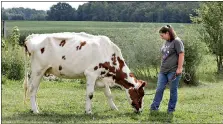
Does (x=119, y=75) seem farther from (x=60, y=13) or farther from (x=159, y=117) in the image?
(x=60, y=13)

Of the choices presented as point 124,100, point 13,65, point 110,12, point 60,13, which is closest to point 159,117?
point 124,100

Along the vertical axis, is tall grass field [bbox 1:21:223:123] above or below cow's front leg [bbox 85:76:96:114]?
below

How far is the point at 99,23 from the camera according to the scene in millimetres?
32438

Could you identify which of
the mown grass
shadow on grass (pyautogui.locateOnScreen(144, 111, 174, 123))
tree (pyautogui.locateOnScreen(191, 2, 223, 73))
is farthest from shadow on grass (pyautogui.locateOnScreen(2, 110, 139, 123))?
tree (pyautogui.locateOnScreen(191, 2, 223, 73))

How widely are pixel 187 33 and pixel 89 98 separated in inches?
556

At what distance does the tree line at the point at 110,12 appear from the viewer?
23188 mm

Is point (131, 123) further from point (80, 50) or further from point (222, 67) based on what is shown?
point (222, 67)

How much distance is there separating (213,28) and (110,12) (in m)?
7.38

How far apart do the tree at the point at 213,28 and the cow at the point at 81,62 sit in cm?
2052

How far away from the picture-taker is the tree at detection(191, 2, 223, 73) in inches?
1222

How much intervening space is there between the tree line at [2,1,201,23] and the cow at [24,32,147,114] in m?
9.62

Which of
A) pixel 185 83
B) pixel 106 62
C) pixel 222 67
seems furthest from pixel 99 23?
pixel 106 62

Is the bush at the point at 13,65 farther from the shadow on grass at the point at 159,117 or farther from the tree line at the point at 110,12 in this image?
the shadow on grass at the point at 159,117

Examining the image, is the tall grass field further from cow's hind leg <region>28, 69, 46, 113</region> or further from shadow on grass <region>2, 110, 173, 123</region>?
cow's hind leg <region>28, 69, 46, 113</region>
